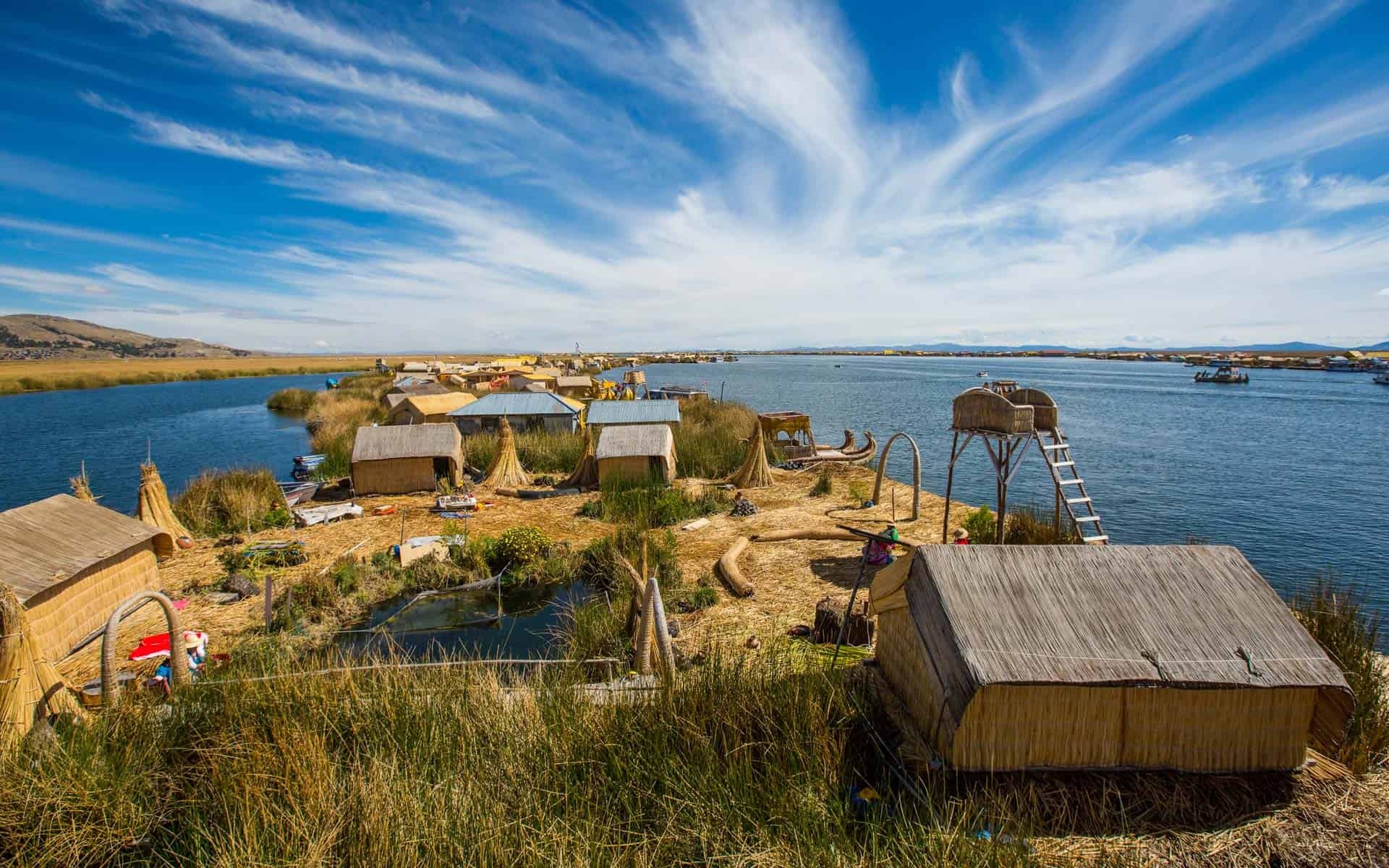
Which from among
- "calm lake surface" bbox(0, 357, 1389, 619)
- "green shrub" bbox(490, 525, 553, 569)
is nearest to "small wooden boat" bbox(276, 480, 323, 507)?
"calm lake surface" bbox(0, 357, 1389, 619)

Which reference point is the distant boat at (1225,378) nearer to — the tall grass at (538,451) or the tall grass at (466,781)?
the tall grass at (538,451)

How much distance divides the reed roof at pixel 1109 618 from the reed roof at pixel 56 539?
9.88 m

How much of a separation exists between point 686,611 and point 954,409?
6575 mm

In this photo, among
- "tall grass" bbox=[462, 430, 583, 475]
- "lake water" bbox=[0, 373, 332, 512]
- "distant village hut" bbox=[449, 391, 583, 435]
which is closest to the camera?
"tall grass" bbox=[462, 430, 583, 475]

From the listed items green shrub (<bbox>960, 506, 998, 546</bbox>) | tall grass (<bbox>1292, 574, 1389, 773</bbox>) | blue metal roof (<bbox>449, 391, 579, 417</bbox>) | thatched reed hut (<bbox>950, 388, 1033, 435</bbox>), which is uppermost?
thatched reed hut (<bbox>950, 388, 1033, 435</bbox>)

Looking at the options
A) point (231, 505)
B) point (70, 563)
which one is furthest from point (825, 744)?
point (231, 505)

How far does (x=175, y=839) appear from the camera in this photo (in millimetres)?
3965

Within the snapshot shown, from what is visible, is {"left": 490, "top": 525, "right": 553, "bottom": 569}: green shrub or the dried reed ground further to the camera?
{"left": 490, "top": 525, "right": 553, "bottom": 569}: green shrub

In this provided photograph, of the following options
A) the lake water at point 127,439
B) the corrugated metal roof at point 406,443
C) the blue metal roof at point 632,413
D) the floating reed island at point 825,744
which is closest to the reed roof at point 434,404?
the lake water at point 127,439

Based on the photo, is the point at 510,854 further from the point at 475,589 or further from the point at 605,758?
the point at 475,589

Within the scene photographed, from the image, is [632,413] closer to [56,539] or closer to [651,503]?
[651,503]

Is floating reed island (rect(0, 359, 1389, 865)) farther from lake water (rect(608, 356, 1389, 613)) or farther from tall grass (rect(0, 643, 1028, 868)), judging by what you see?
lake water (rect(608, 356, 1389, 613))

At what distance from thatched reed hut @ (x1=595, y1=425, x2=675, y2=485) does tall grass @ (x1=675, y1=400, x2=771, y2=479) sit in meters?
2.73

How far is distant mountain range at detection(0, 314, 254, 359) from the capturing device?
147 metres
